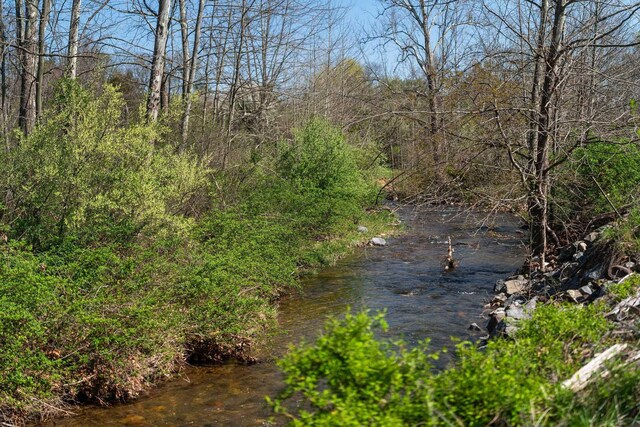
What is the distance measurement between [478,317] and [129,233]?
5609 millimetres

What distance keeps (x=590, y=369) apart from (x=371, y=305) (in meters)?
7.10

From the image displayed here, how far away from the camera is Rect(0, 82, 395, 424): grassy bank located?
668 cm

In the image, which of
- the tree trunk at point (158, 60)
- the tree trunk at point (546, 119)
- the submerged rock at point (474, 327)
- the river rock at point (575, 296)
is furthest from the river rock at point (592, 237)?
the tree trunk at point (158, 60)

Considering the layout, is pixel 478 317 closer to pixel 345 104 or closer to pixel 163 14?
pixel 163 14

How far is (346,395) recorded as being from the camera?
3.69 m

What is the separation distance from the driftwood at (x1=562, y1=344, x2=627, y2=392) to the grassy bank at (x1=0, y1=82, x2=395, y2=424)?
15.4 feet

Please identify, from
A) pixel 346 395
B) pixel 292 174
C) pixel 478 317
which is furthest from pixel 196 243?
pixel 292 174

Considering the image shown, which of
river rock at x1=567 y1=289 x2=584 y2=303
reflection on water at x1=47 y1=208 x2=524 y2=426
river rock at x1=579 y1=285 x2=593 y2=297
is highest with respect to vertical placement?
river rock at x1=579 y1=285 x2=593 y2=297

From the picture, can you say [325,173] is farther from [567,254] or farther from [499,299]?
[499,299]

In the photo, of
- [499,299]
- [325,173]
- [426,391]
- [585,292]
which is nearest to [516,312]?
[585,292]

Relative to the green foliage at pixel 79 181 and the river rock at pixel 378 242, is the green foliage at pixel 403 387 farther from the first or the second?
the river rock at pixel 378 242

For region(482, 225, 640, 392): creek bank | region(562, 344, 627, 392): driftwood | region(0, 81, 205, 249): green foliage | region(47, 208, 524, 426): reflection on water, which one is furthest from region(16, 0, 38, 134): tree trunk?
region(562, 344, 627, 392): driftwood

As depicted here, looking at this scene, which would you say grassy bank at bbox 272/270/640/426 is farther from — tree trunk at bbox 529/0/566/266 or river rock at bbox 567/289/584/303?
tree trunk at bbox 529/0/566/266

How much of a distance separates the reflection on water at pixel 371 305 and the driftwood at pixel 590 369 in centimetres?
338
